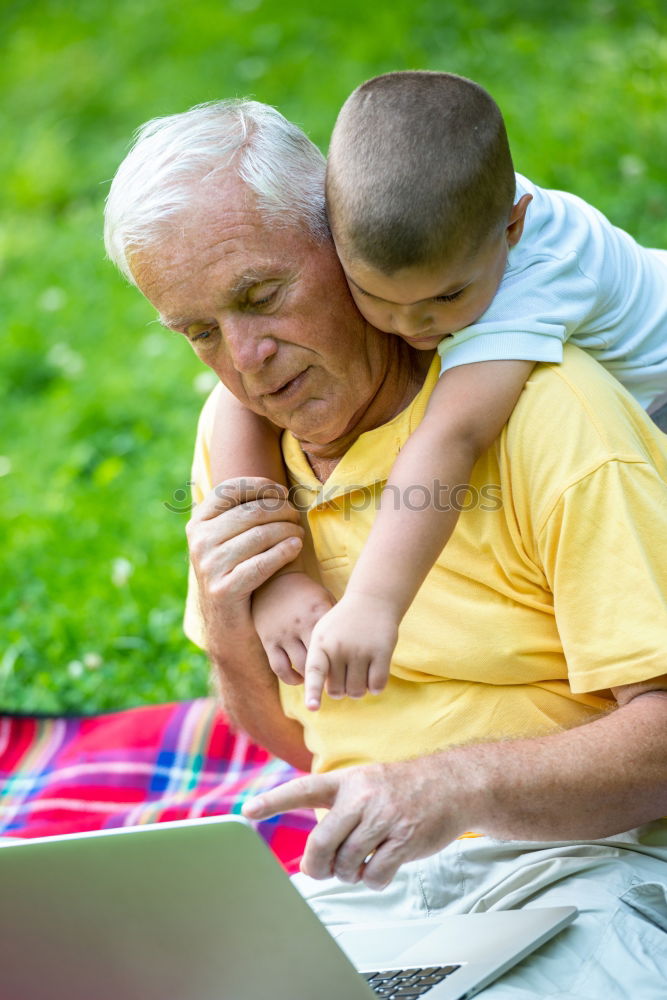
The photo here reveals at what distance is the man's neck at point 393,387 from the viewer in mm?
2176

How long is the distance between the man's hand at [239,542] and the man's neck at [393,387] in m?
0.16

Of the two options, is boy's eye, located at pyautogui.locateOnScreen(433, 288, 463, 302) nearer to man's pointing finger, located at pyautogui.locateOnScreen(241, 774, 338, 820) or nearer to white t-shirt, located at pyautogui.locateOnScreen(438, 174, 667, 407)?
white t-shirt, located at pyautogui.locateOnScreen(438, 174, 667, 407)

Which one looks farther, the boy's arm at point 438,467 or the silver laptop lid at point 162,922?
the boy's arm at point 438,467

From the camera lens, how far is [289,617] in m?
2.15

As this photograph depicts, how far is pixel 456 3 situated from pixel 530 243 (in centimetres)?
523

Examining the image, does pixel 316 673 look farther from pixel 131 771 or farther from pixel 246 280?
pixel 131 771

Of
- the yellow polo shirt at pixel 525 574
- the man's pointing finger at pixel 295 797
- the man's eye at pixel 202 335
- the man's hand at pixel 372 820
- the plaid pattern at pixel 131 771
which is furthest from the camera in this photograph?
the plaid pattern at pixel 131 771

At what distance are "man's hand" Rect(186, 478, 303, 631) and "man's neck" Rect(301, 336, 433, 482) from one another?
0.16m

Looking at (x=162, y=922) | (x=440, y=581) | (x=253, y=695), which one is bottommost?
(x=253, y=695)

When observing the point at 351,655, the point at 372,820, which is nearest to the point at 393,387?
the point at 351,655

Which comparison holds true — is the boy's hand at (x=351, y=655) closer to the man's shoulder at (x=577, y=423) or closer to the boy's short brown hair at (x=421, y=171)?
the man's shoulder at (x=577, y=423)

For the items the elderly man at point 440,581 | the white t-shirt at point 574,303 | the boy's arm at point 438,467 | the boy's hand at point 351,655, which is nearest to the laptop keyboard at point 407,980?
the elderly man at point 440,581

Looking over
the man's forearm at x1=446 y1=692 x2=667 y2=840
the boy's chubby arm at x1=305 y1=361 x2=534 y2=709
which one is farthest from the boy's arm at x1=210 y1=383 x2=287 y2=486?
the man's forearm at x1=446 y1=692 x2=667 y2=840

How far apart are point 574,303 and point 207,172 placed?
65cm
